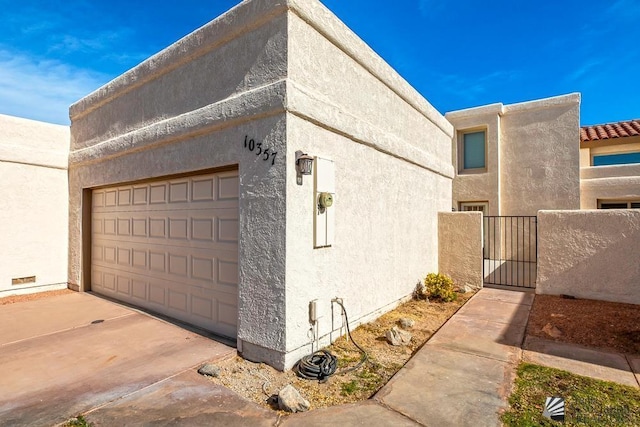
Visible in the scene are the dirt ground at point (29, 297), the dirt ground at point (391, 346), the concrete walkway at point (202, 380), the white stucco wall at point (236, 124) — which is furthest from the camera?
the dirt ground at point (29, 297)

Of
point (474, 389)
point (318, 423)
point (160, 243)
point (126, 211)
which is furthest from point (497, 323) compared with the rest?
point (126, 211)

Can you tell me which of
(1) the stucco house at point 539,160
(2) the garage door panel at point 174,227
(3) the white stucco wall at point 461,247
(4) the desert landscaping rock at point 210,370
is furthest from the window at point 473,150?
(4) the desert landscaping rock at point 210,370

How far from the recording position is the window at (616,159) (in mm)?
13736

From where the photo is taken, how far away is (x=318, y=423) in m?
3.29

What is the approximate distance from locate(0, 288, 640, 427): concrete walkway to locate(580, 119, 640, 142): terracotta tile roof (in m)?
12.6

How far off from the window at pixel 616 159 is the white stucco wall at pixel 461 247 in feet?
31.9

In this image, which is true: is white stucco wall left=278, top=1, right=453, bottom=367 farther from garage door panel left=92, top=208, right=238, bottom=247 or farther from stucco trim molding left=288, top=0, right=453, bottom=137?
garage door panel left=92, top=208, right=238, bottom=247

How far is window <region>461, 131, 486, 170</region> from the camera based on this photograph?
14.0 meters

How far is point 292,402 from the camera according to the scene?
11.5ft

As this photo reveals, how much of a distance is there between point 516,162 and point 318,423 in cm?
1365

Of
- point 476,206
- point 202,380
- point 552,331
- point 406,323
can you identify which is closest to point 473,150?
point 476,206

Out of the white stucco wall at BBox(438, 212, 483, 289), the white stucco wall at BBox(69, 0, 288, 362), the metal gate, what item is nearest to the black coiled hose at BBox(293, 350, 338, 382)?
the white stucco wall at BBox(69, 0, 288, 362)

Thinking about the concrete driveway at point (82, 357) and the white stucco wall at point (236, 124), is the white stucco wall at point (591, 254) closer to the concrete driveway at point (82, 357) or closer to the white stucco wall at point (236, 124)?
the white stucco wall at point (236, 124)

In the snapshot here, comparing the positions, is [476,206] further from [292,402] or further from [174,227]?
[292,402]
